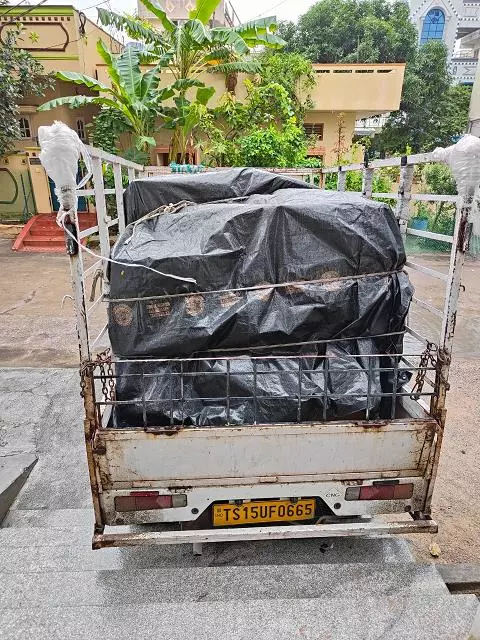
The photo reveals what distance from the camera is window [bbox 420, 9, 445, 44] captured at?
30828mm

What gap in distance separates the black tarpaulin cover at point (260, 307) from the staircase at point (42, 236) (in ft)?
34.8

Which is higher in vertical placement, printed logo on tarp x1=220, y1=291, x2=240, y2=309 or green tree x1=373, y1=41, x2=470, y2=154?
green tree x1=373, y1=41, x2=470, y2=154

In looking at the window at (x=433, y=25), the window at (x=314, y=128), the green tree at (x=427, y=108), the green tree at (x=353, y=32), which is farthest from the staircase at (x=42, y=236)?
the window at (x=433, y=25)

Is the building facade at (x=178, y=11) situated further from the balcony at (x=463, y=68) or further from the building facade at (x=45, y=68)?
the balcony at (x=463, y=68)

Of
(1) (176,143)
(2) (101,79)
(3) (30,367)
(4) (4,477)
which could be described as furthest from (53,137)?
(2) (101,79)

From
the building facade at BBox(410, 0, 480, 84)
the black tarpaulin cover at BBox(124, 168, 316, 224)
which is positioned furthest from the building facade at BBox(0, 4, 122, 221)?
the building facade at BBox(410, 0, 480, 84)

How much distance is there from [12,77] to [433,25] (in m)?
31.4

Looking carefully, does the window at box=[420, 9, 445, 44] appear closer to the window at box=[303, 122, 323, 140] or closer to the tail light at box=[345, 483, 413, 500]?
the window at box=[303, 122, 323, 140]

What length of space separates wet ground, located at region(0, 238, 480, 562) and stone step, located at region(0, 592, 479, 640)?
89 centimetres

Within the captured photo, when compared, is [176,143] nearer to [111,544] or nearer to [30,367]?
[30,367]

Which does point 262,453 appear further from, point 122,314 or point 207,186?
point 207,186

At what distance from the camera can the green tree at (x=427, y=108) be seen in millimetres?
18781

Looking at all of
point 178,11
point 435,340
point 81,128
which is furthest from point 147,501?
point 178,11

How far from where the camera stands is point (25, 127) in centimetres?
1476
